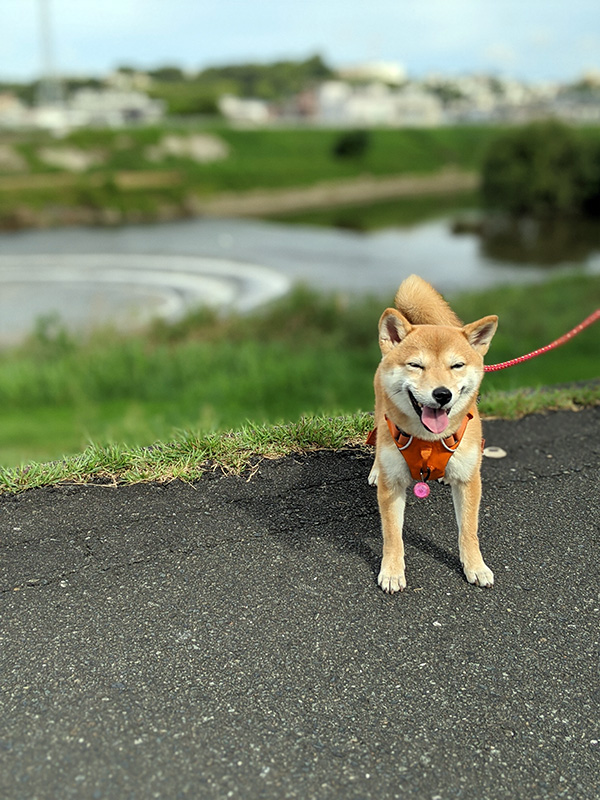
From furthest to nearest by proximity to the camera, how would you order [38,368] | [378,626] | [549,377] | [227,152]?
[227,152] < [38,368] < [549,377] < [378,626]

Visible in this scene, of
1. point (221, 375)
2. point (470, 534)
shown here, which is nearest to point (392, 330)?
point (470, 534)

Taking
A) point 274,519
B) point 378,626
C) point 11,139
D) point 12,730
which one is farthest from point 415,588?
point 11,139

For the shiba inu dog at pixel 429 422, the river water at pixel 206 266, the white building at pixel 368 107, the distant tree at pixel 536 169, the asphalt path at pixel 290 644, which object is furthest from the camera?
the white building at pixel 368 107

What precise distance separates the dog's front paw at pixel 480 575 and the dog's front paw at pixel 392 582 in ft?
1.14

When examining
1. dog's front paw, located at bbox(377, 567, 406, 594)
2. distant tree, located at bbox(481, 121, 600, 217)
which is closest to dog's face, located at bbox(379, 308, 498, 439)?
dog's front paw, located at bbox(377, 567, 406, 594)

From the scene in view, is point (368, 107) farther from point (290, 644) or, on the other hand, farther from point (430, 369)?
point (290, 644)

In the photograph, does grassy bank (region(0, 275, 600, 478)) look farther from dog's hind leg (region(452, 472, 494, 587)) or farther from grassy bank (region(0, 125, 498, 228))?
grassy bank (region(0, 125, 498, 228))

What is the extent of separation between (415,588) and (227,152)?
69.9 meters

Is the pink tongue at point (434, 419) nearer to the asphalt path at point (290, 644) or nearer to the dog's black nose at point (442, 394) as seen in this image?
the dog's black nose at point (442, 394)

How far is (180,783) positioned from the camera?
245 centimetres

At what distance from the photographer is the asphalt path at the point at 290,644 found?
253cm

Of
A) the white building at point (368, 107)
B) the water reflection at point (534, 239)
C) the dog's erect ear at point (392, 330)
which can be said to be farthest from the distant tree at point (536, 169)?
the white building at point (368, 107)

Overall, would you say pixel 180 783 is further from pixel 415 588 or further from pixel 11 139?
pixel 11 139

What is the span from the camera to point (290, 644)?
10.3 feet
